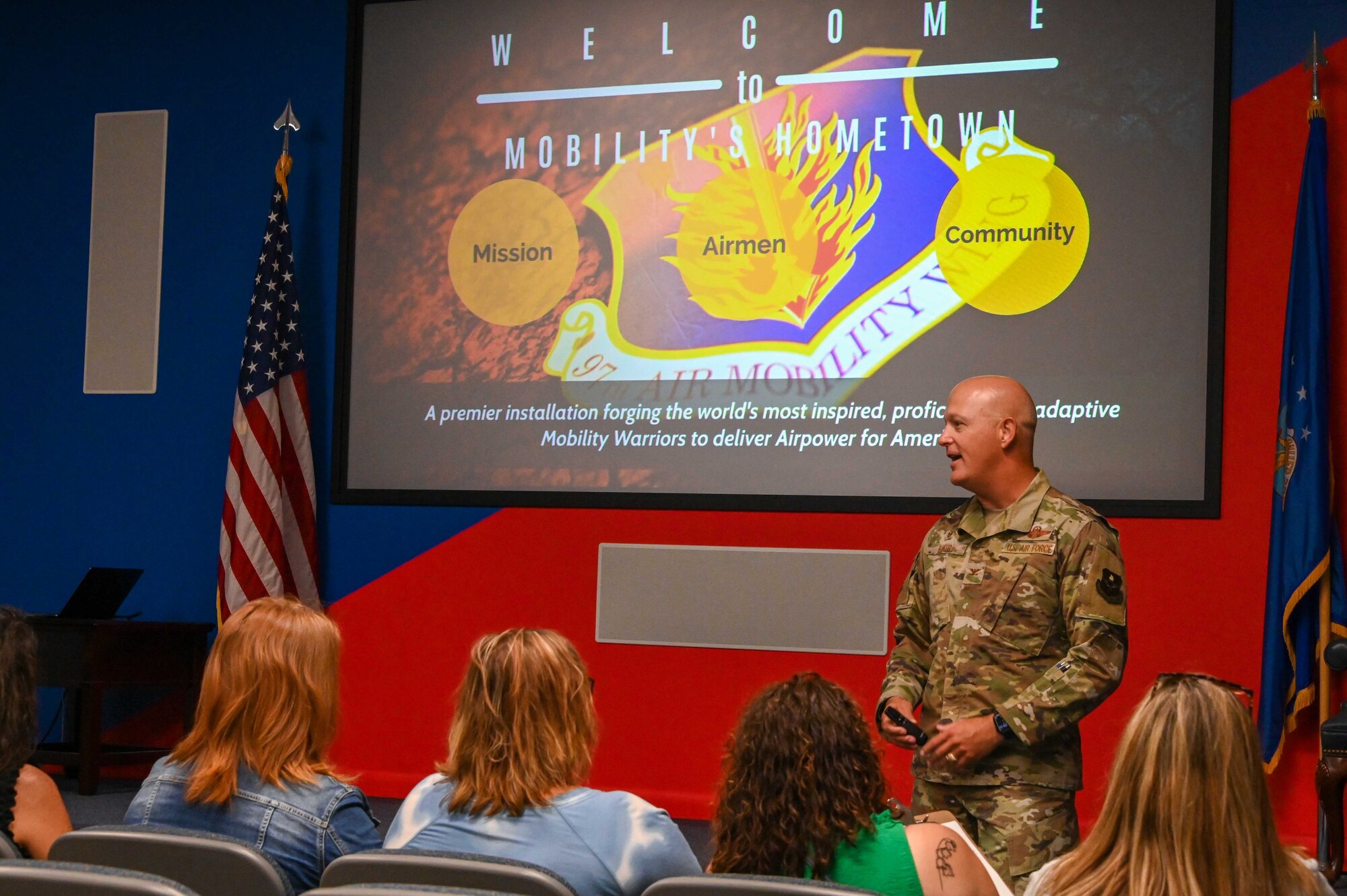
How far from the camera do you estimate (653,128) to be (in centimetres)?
561

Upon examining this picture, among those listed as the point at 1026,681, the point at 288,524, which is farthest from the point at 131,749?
the point at 1026,681

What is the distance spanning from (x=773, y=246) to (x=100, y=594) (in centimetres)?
316

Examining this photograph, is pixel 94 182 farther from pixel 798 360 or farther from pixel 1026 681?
pixel 1026 681

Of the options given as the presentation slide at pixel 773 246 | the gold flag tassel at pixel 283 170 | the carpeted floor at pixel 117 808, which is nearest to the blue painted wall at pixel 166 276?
the gold flag tassel at pixel 283 170

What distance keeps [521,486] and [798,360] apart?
4.13 feet

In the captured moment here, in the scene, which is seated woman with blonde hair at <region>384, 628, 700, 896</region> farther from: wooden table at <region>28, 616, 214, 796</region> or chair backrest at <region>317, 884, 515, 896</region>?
wooden table at <region>28, 616, 214, 796</region>

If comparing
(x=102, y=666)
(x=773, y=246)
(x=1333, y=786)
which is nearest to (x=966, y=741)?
(x=1333, y=786)

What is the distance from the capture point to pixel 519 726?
2.10 metres

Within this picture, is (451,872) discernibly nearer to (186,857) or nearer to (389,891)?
(389,891)

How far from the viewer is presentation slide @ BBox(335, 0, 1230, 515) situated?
16.3 ft

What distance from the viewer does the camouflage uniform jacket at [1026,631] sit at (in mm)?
2850

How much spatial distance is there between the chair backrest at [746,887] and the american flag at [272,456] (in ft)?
14.4

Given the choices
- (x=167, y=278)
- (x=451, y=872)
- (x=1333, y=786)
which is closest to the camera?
(x=451, y=872)

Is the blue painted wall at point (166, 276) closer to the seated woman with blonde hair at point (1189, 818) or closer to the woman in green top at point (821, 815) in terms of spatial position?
the woman in green top at point (821, 815)
